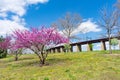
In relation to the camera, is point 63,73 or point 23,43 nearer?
point 63,73

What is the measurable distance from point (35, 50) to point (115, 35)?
22.3 m

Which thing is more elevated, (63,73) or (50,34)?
(50,34)

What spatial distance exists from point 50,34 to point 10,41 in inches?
518

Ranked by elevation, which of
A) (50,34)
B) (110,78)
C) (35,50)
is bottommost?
(110,78)

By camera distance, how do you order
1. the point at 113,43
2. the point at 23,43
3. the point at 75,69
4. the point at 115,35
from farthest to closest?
the point at 115,35 → the point at 113,43 → the point at 23,43 → the point at 75,69

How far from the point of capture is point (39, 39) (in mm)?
20000

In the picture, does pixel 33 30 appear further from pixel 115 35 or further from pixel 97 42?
pixel 97 42

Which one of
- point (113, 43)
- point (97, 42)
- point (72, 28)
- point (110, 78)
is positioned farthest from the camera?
point (72, 28)

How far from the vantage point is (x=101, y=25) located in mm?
32625

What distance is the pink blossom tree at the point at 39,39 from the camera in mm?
20141

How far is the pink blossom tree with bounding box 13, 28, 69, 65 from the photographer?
66.1ft

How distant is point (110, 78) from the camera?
13.5m

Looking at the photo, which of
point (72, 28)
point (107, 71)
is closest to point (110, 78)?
point (107, 71)

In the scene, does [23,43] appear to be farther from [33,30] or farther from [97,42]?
[97,42]
